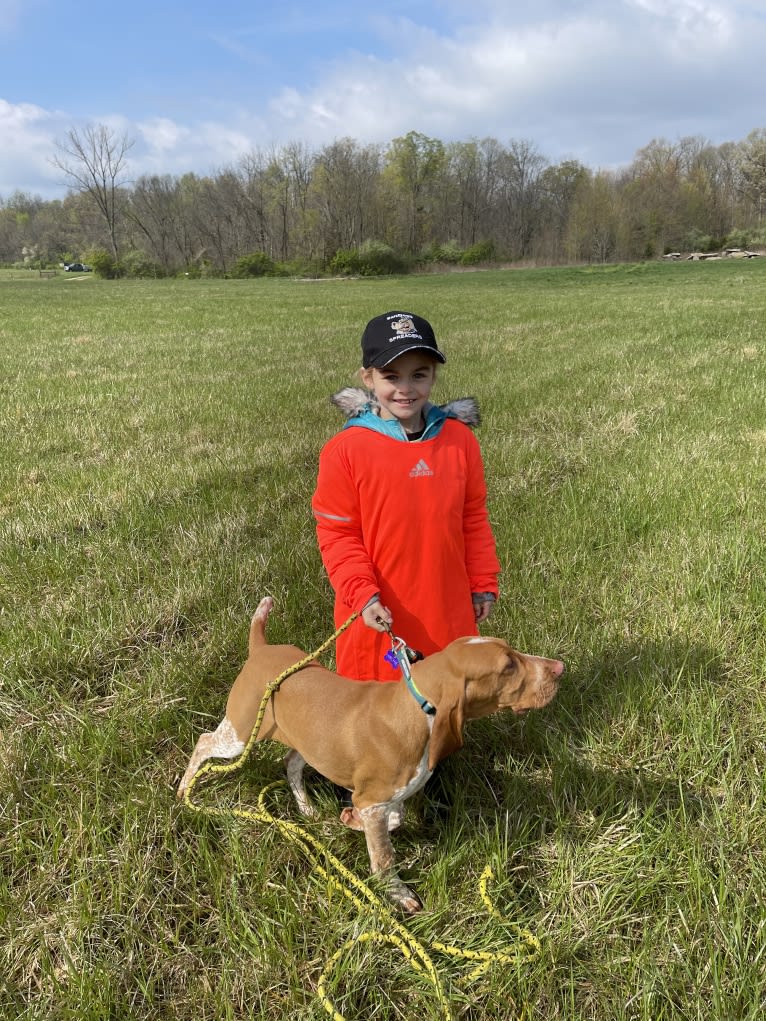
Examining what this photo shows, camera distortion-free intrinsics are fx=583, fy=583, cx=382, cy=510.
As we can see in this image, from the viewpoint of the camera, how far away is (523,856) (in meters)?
2.04

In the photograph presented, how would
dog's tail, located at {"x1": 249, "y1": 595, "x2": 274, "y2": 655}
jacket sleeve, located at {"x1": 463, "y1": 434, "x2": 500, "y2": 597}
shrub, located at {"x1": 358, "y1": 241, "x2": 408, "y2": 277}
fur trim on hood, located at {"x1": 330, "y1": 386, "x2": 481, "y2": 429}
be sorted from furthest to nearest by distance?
shrub, located at {"x1": 358, "y1": 241, "x2": 408, "y2": 277}, jacket sleeve, located at {"x1": 463, "y1": 434, "x2": 500, "y2": 597}, fur trim on hood, located at {"x1": 330, "y1": 386, "x2": 481, "y2": 429}, dog's tail, located at {"x1": 249, "y1": 595, "x2": 274, "y2": 655}

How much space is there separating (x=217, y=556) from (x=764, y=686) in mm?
3127

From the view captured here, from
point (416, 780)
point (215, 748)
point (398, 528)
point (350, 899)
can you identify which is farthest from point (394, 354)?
point (350, 899)

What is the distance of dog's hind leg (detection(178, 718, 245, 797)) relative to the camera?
85.8 inches

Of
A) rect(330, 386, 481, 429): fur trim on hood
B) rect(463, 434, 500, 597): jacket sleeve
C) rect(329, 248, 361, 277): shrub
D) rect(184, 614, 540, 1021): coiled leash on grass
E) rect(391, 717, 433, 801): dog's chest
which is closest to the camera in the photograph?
rect(184, 614, 540, 1021): coiled leash on grass

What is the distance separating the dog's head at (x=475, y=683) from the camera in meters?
1.73

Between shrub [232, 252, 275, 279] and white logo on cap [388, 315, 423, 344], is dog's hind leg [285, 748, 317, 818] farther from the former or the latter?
shrub [232, 252, 275, 279]

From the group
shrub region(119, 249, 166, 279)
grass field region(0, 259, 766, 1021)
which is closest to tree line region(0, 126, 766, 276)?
shrub region(119, 249, 166, 279)

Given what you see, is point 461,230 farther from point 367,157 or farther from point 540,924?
point 540,924

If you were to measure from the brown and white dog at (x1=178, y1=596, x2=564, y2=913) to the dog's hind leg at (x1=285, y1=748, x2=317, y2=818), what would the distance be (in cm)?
24

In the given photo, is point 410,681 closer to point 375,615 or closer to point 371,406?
point 375,615

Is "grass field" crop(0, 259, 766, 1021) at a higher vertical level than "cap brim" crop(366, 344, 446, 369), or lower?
lower

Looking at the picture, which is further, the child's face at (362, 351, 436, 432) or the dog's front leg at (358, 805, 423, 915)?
the child's face at (362, 351, 436, 432)

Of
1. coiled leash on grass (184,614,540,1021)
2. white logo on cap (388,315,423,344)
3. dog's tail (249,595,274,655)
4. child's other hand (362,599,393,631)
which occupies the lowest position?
coiled leash on grass (184,614,540,1021)
